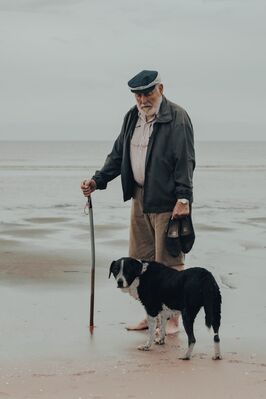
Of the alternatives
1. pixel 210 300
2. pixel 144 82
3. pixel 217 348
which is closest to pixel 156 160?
pixel 144 82

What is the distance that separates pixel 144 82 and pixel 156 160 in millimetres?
609

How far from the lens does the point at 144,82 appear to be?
6.60 m

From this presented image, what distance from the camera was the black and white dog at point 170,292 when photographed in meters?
6.05

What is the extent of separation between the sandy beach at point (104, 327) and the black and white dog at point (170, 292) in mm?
204

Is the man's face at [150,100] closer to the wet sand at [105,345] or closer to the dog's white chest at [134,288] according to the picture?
the dog's white chest at [134,288]

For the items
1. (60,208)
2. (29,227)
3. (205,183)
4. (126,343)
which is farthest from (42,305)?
(205,183)

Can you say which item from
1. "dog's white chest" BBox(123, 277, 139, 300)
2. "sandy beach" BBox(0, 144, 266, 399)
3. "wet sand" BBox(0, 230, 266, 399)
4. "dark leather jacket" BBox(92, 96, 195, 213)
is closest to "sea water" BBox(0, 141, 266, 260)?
"sandy beach" BBox(0, 144, 266, 399)

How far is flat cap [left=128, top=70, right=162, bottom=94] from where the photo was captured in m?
6.60

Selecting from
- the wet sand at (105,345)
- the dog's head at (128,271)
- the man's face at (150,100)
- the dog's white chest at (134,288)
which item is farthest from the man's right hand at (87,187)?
the wet sand at (105,345)

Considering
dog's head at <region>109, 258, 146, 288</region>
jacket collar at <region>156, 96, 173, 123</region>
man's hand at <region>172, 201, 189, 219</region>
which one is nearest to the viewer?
dog's head at <region>109, 258, 146, 288</region>

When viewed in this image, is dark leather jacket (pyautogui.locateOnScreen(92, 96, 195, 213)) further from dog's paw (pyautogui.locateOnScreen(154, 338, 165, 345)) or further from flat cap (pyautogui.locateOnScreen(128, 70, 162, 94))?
dog's paw (pyautogui.locateOnScreen(154, 338, 165, 345))

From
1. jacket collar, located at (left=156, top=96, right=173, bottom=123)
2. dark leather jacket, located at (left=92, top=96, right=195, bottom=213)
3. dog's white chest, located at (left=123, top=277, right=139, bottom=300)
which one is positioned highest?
jacket collar, located at (left=156, top=96, right=173, bottom=123)

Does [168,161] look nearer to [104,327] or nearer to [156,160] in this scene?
[156,160]

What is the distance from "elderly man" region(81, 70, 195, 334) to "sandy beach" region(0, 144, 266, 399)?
22.8 inches
